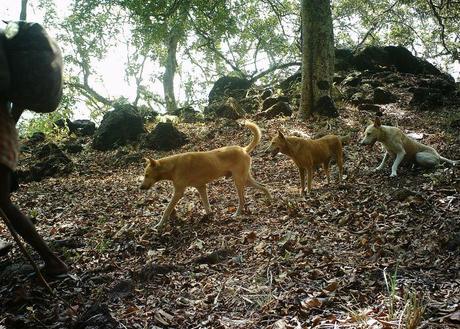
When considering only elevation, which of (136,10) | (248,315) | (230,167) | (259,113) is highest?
(136,10)

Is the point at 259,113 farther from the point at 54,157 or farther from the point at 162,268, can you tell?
the point at 162,268

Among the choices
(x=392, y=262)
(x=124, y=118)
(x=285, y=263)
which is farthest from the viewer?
(x=124, y=118)

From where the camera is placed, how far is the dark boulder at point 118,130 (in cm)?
1368

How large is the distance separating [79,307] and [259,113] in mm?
11497

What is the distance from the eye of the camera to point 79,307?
3611mm

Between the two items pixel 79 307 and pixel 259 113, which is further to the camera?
pixel 259 113

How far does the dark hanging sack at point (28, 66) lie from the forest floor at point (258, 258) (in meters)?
1.80

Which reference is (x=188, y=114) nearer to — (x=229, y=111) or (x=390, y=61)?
(x=229, y=111)

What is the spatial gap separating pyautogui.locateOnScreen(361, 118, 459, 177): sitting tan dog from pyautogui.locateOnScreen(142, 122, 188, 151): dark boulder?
20.9 ft

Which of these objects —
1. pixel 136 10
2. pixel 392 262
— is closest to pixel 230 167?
pixel 392 262

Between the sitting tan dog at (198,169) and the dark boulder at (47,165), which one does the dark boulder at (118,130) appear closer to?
the dark boulder at (47,165)

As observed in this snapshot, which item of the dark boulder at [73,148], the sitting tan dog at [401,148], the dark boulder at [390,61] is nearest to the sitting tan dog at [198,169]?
the sitting tan dog at [401,148]

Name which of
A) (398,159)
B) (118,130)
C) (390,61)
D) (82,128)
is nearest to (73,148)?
(118,130)

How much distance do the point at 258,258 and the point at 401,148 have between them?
189 inches
